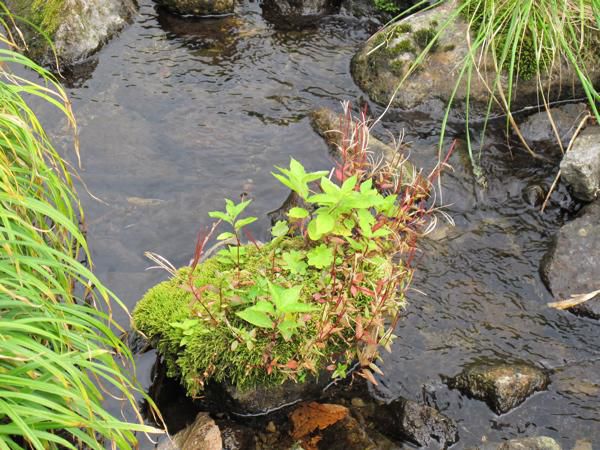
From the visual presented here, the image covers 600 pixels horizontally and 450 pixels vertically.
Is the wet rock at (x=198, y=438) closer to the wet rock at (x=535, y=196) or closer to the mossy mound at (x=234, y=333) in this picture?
the mossy mound at (x=234, y=333)

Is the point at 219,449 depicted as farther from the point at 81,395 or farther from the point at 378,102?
the point at 378,102

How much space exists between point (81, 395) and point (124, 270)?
2.18 meters

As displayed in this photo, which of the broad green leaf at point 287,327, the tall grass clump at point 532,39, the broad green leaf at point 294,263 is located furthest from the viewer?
the tall grass clump at point 532,39

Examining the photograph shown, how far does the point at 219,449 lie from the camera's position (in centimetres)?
394

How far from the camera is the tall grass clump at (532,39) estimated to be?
5.74 m

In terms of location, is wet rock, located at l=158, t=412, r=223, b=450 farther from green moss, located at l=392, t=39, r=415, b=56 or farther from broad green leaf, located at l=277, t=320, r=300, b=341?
green moss, located at l=392, t=39, r=415, b=56

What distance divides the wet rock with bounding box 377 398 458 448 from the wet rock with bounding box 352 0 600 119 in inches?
130

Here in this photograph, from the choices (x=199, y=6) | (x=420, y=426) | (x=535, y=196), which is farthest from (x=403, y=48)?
(x=420, y=426)

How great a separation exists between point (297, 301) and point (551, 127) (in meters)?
3.68

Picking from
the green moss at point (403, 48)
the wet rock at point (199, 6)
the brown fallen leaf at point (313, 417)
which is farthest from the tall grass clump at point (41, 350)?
the wet rock at point (199, 6)

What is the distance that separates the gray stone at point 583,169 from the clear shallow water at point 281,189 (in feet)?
0.73

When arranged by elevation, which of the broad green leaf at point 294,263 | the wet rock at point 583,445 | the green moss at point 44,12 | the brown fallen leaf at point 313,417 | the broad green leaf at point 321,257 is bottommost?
the wet rock at point 583,445

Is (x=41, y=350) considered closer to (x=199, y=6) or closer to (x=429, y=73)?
(x=429, y=73)

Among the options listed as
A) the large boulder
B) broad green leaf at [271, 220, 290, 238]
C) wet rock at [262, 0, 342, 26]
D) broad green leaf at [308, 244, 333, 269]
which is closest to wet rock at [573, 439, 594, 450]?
broad green leaf at [308, 244, 333, 269]
